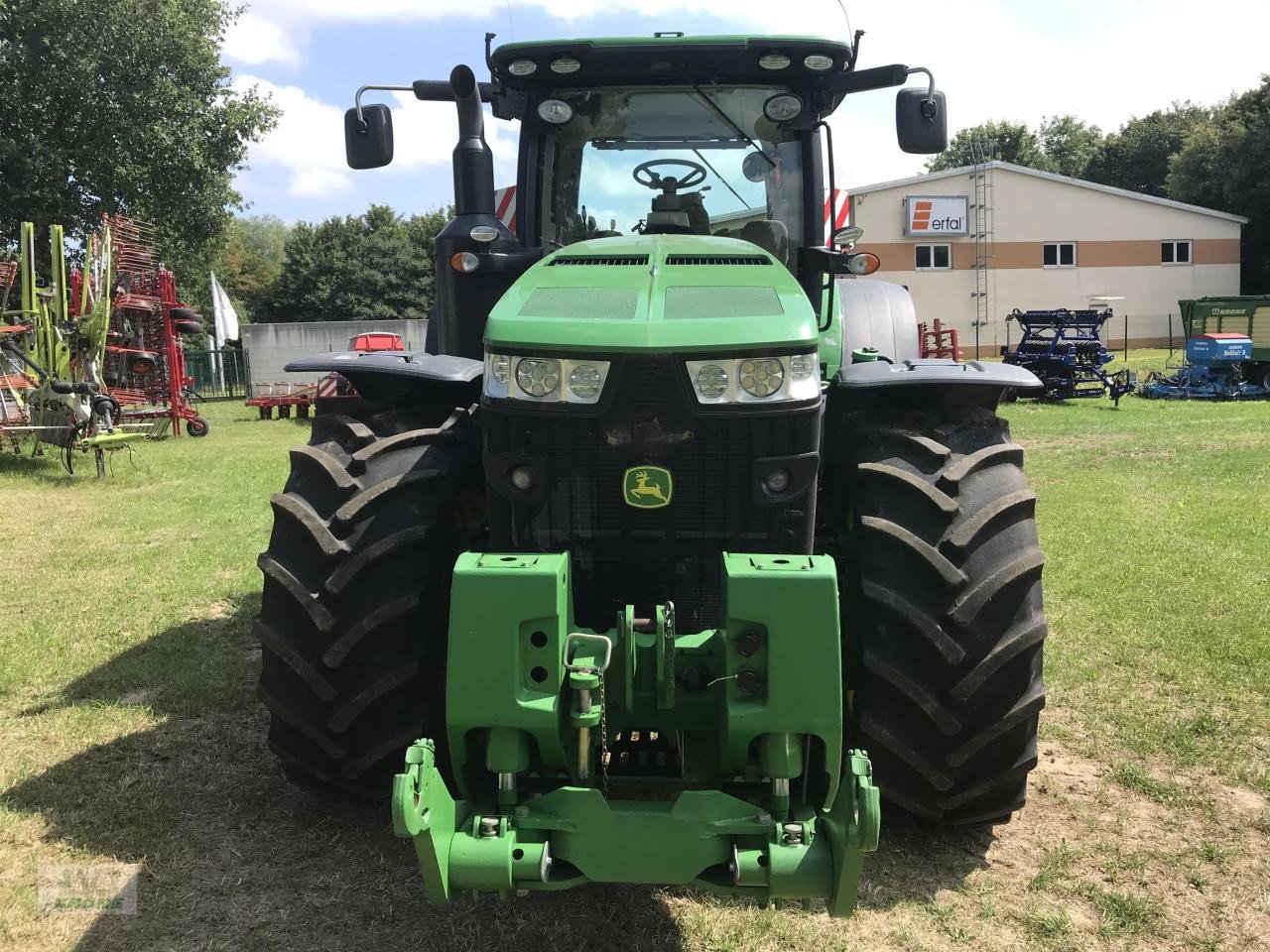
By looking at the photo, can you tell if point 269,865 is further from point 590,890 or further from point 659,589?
point 659,589

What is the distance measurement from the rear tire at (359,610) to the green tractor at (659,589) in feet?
0.03

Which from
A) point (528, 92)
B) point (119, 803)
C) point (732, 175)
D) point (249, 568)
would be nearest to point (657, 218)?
point (732, 175)

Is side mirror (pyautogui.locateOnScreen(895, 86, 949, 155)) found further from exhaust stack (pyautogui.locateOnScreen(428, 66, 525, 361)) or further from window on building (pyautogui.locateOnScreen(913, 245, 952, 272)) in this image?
window on building (pyautogui.locateOnScreen(913, 245, 952, 272))

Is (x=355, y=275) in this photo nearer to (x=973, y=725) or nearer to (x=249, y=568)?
(x=249, y=568)

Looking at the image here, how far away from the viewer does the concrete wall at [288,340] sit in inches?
1238

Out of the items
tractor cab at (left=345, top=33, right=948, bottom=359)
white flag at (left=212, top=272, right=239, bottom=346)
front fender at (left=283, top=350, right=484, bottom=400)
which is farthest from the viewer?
white flag at (left=212, top=272, right=239, bottom=346)

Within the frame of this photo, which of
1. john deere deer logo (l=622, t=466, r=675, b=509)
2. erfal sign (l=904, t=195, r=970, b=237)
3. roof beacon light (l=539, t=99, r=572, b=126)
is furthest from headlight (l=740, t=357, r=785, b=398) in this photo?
erfal sign (l=904, t=195, r=970, b=237)

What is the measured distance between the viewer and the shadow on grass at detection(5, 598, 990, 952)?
304 centimetres

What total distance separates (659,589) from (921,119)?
244 cm

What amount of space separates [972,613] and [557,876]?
55.7 inches

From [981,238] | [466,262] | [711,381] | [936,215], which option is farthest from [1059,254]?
[711,381]

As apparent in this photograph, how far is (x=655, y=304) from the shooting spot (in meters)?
3.03

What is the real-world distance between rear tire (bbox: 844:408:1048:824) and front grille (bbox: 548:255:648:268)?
1.01 metres

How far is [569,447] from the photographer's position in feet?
9.95
